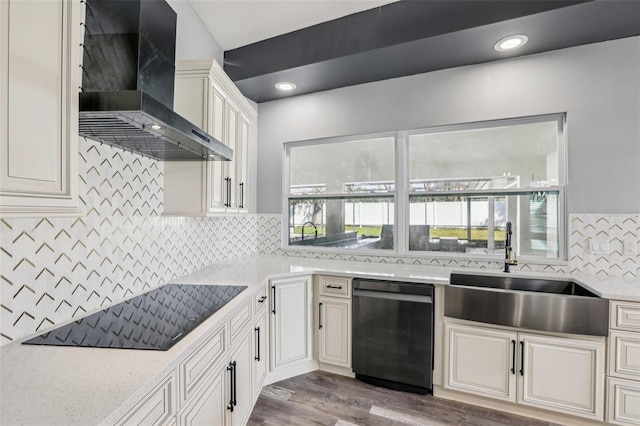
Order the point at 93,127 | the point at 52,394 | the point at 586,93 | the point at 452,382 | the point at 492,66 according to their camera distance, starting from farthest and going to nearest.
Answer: the point at 492,66 < the point at 586,93 < the point at 452,382 < the point at 93,127 < the point at 52,394

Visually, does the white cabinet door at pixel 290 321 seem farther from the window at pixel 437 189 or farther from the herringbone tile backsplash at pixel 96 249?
the window at pixel 437 189

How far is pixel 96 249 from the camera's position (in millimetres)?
1468

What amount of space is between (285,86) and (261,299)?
81.5 inches

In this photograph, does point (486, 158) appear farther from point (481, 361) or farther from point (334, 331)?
point (334, 331)

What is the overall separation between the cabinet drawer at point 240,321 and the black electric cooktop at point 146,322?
9cm

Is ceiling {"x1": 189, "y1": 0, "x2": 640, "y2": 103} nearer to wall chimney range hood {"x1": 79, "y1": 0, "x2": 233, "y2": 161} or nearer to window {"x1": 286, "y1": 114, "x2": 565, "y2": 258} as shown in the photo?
window {"x1": 286, "y1": 114, "x2": 565, "y2": 258}

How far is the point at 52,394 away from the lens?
0.76m

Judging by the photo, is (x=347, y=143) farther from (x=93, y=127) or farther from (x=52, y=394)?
(x=52, y=394)

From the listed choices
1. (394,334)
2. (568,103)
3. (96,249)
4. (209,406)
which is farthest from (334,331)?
(568,103)

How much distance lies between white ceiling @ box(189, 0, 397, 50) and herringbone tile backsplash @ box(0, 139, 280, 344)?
1.36 metres

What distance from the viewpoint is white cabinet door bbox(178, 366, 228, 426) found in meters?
1.10

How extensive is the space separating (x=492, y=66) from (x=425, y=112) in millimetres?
620

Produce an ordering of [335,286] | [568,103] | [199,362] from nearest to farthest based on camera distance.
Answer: [199,362], [568,103], [335,286]

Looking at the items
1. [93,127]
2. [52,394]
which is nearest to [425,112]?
[93,127]
